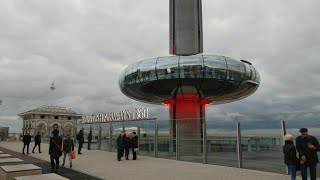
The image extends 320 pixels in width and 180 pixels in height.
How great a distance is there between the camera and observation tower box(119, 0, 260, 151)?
24.3 meters

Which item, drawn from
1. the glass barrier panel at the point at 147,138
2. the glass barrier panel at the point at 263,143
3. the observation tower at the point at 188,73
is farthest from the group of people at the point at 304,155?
the observation tower at the point at 188,73

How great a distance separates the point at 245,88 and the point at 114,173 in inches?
723

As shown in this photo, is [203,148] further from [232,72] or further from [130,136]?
[232,72]

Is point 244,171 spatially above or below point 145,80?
below

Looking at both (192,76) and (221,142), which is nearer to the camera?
(221,142)

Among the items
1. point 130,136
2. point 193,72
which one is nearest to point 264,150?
point 130,136

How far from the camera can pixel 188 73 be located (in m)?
24.3

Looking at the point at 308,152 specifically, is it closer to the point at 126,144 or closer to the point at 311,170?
the point at 311,170

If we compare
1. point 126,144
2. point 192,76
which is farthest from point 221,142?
point 192,76

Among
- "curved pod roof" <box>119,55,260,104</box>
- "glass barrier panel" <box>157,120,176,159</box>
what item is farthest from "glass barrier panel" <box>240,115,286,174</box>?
"curved pod roof" <box>119,55,260,104</box>

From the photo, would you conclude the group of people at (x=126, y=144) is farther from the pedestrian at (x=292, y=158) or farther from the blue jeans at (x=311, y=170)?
the blue jeans at (x=311, y=170)

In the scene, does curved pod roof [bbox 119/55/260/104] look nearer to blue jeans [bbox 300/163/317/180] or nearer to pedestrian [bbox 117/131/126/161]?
pedestrian [bbox 117/131/126/161]

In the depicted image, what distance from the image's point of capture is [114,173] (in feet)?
39.2

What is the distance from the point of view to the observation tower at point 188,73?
79.7 feet
